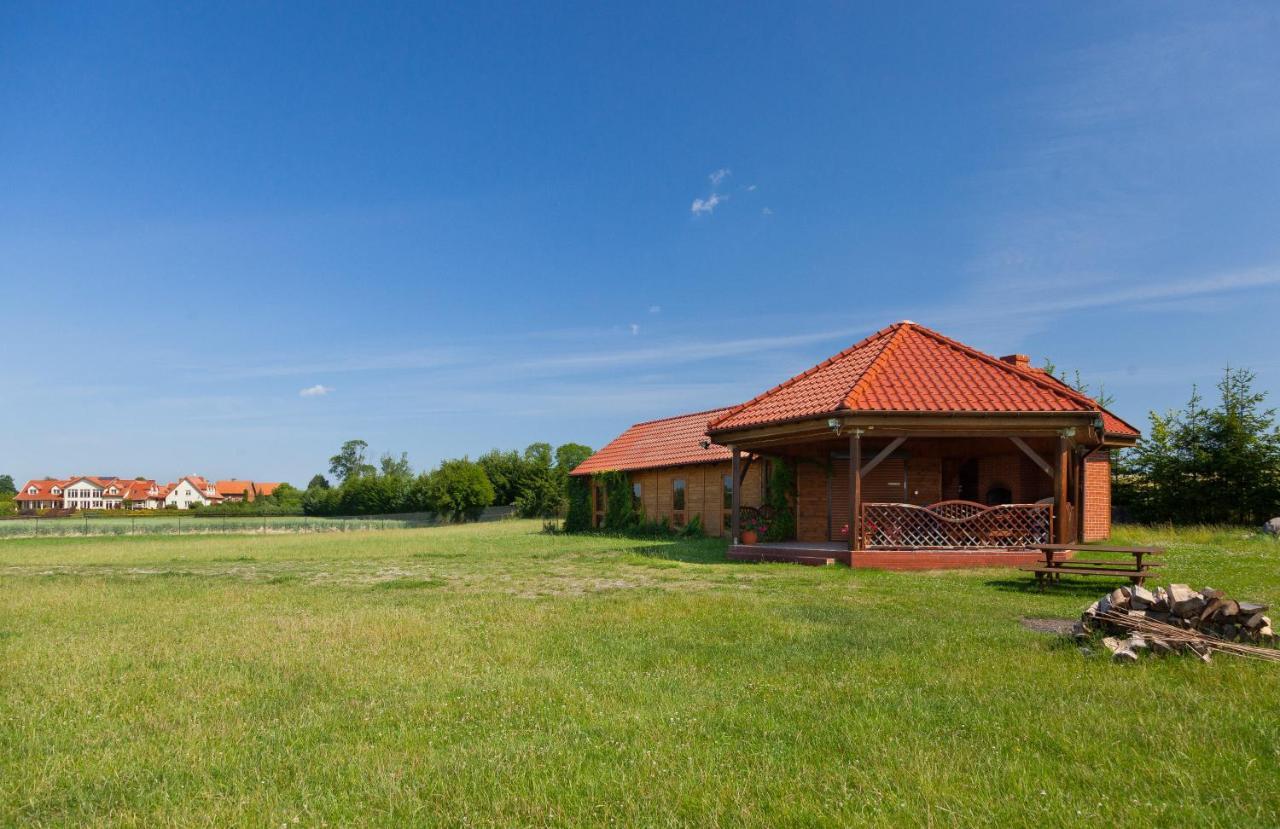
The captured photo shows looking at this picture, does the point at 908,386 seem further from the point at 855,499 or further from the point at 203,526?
the point at 203,526

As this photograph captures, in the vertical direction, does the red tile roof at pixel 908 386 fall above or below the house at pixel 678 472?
above

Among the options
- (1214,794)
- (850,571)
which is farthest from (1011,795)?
(850,571)

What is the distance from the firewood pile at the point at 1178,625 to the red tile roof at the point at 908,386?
858 cm

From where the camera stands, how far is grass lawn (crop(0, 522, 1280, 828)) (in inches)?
164

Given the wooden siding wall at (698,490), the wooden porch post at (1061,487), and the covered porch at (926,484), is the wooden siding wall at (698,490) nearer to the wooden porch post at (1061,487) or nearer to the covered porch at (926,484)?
the covered porch at (926,484)

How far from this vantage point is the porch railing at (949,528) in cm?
1667

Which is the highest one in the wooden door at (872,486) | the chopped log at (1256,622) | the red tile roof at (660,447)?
the red tile roof at (660,447)

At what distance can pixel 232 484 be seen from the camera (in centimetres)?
15100

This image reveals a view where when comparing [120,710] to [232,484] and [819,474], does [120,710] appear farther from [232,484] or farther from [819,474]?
[232,484]

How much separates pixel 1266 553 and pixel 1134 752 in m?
17.0

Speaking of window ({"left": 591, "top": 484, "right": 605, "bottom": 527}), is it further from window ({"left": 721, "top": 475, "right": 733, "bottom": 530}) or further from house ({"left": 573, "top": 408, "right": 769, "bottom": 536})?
window ({"left": 721, "top": 475, "right": 733, "bottom": 530})

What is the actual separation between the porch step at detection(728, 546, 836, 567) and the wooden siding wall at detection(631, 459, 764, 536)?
596 centimetres

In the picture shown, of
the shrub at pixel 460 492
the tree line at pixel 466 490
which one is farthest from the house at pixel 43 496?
the shrub at pixel 460 492

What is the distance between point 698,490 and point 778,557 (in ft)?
37.3
